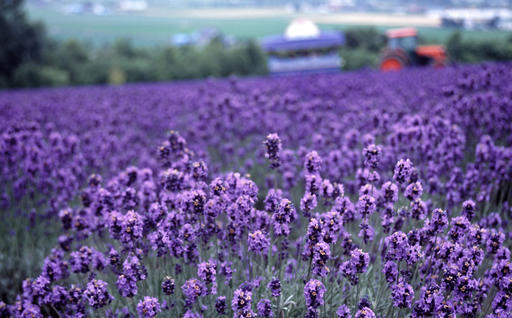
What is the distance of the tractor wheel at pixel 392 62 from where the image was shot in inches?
716

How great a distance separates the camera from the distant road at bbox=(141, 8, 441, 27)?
64.8 meters

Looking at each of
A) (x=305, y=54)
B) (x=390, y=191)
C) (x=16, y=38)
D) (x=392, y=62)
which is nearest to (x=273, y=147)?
(x=390, y=191)

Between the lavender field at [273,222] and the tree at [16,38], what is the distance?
26.5 m

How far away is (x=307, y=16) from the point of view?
102000 millimetres

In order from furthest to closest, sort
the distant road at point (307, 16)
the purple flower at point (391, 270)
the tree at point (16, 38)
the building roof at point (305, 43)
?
1. the distant road at point (307, 16)
2. the tree at point (16, 38)
3. the building roof at point (305, 43)
4. the purple flower at point (391, 270)

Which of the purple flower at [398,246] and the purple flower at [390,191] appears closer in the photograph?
the purple flower at [398,246]

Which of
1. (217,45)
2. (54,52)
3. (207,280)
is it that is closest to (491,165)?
(207,280)

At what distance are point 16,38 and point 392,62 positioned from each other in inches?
1068

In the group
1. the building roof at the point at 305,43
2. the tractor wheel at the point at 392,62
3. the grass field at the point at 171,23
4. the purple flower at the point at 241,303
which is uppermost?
the grass field at the point at 171,23

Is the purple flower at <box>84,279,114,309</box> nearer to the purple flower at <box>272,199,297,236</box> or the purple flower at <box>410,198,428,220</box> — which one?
the purple flower at <box>272,199,297,236</box>

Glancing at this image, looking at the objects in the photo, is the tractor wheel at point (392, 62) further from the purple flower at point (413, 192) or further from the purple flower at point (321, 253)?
the purple flower at point (321, 253)

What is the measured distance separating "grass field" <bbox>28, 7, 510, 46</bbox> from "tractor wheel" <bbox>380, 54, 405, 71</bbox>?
5016 centimetres

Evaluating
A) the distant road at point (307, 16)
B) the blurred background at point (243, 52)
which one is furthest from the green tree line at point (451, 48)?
the distant road at point (307, 16)

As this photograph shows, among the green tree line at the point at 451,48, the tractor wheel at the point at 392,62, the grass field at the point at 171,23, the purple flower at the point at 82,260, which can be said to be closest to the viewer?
the purple flower at the point at 82,260
